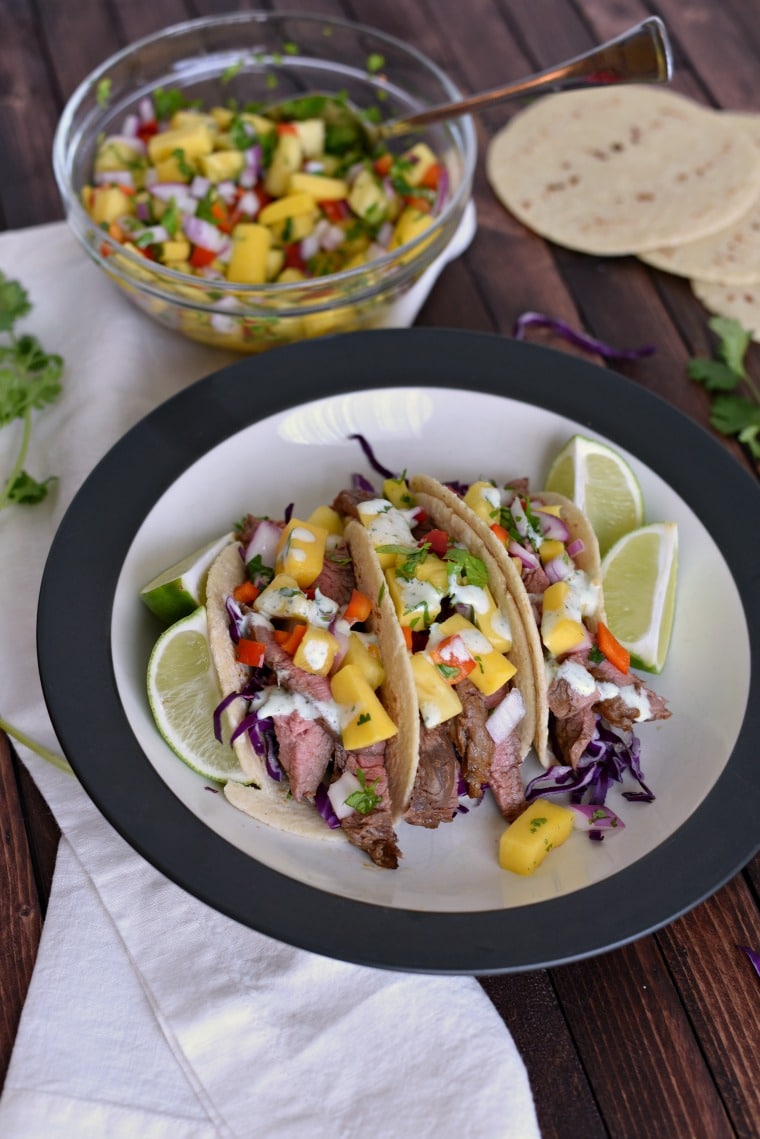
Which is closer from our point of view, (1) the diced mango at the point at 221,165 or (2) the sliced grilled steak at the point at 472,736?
(2) the sliced grilled steak at the point at 472,736

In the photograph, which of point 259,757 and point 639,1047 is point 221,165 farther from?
point 639,1047

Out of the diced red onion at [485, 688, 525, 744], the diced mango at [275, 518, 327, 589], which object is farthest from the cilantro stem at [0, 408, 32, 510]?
the diced red onion at [485, 688, 525, 744]

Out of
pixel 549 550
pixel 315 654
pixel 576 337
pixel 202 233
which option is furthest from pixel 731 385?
pixel 315 654

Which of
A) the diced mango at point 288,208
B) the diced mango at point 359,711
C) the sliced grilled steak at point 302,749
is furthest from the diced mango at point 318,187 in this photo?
the sliced grilled steak at point 302,749

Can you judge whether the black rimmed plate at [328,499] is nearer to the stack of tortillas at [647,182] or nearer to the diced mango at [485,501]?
the diced mango at [485,501]

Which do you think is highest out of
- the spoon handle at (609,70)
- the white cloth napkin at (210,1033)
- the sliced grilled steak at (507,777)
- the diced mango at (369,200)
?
the spoon handle at (609,70)

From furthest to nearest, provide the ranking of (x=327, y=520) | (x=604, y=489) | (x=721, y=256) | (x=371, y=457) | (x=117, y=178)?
(x=721, y=256) < (x=117, y=178) < (x=371, y=457) < (x=604, y=489) < (x=327, y=520)

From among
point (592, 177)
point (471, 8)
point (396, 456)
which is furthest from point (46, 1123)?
point (471, 8)

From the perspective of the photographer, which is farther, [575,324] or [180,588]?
[575,324]
